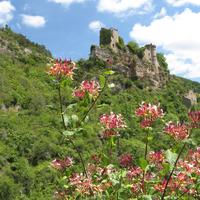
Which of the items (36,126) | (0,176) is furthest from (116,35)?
(0,176)

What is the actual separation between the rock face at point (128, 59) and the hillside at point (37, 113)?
90cm

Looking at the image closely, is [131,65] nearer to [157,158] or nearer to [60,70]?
[157,158]

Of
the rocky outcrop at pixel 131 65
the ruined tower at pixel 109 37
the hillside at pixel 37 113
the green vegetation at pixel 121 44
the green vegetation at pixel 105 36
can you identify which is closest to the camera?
the hillside at pixel 37 113

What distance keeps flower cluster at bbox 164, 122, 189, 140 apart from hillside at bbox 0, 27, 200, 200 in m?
43.1

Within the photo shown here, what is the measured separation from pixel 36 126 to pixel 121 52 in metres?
15.6

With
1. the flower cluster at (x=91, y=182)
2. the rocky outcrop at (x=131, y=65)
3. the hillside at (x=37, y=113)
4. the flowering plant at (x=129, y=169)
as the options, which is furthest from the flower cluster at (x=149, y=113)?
the rocky outcrop at (x=131, y=65)

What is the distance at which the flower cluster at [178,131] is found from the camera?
5.88 metres

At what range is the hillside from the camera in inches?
2259

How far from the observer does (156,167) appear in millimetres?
6246

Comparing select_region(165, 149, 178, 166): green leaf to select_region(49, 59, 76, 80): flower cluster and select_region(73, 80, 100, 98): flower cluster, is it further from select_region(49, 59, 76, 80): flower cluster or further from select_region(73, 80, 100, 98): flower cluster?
select_region(49, 59, 76, 80): flower cluster

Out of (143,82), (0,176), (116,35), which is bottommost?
(0,176)

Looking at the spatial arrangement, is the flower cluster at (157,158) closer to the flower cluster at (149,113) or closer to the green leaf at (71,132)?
the flower cluster at (149,113)

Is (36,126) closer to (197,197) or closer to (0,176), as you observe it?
(0,176)

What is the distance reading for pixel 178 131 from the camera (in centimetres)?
590
